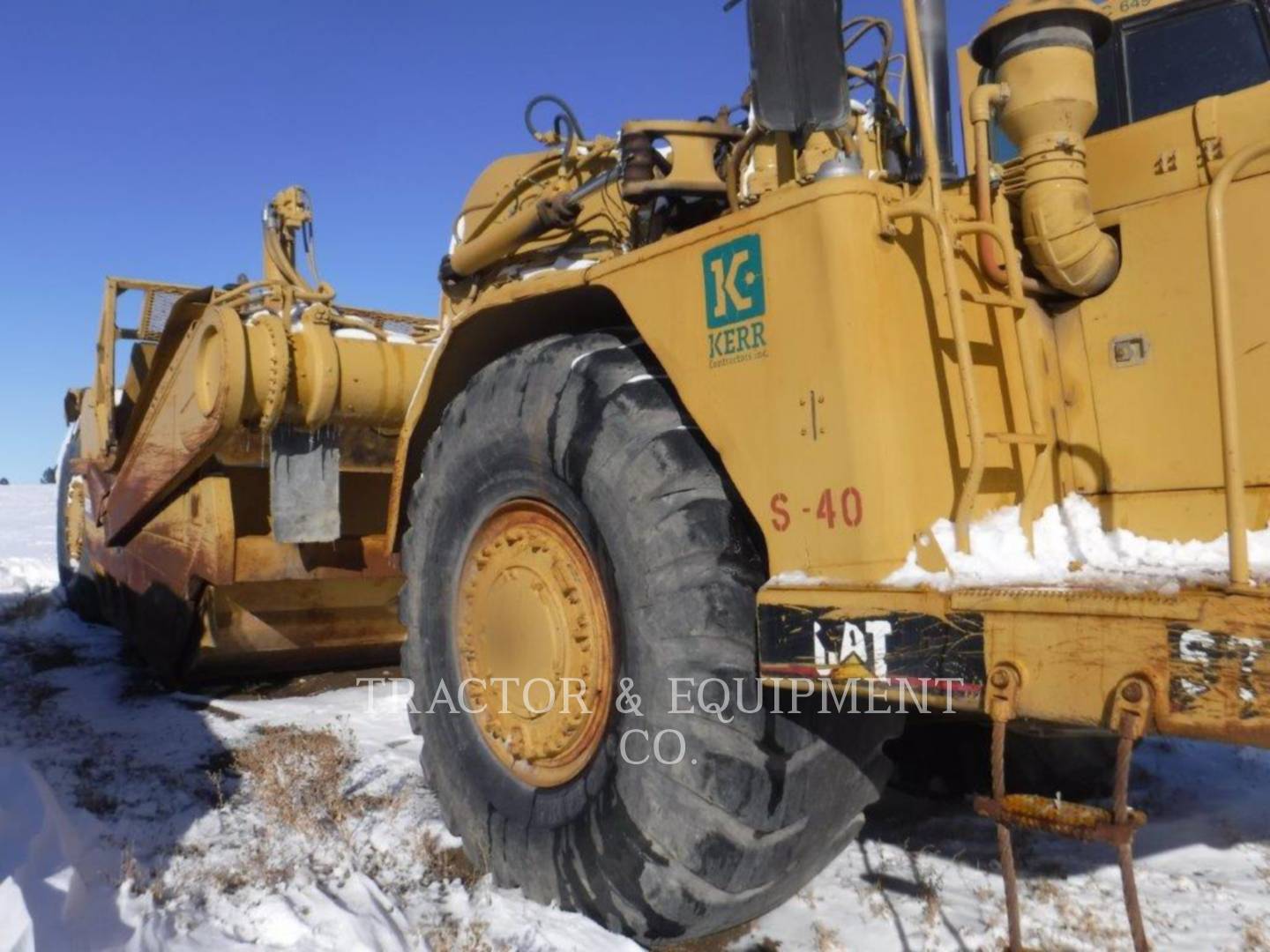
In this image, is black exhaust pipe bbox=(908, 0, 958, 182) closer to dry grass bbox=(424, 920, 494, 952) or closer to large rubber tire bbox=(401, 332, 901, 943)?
large rubber tire bbox=(401, 332, 901, 943)

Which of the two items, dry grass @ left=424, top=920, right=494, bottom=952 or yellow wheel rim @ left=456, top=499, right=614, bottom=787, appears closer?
dry grass @ left=424, top=920, right=494, bottom=952

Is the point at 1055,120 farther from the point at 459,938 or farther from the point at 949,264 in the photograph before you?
the point at 459,938

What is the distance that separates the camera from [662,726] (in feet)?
7.68

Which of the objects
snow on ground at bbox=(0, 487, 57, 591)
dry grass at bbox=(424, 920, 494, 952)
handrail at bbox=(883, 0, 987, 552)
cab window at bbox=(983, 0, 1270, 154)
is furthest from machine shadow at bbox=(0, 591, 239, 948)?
snow on ground at bbox=(0, 487, 57, 591)

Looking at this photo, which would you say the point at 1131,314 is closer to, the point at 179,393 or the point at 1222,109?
the point at 1222,109

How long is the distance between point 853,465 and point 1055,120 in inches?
38.2

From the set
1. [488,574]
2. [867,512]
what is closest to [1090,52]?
[867,512]

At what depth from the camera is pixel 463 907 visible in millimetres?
2775

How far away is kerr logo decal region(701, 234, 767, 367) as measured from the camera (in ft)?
7.40

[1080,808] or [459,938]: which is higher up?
[1080,808]

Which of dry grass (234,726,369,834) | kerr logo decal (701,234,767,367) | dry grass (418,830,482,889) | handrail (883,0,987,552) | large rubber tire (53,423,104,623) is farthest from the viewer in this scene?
large rubber tire (53,423,104,623)

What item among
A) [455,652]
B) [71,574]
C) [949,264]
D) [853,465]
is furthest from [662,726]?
[71,574]

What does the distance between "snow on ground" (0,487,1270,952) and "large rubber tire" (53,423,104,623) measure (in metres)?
4.33

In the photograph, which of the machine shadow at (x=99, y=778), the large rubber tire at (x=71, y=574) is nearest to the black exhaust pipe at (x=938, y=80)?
the machine shadow at (x=99, y=778)
